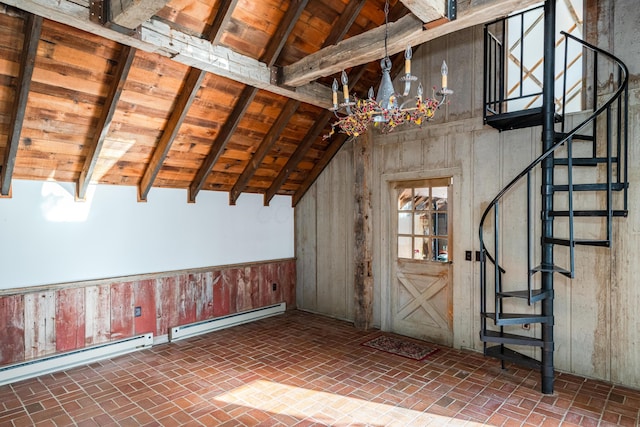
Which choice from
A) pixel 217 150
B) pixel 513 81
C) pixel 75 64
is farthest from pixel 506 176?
pixel 75 64

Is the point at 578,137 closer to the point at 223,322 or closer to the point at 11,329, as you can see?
the point at 223,322

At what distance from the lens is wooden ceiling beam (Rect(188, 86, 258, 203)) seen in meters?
4.04

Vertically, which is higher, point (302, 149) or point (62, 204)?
point (302, 149)

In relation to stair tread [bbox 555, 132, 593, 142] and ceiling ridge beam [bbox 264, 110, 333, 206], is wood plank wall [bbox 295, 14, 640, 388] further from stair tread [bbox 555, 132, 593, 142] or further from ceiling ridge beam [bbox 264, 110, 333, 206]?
ceiling ridge beam [bbox 264, 110, 333, 206]

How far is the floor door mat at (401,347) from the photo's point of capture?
166 inches

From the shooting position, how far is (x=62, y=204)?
3.96m

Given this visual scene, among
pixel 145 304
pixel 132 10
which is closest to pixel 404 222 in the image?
pixel 145 304

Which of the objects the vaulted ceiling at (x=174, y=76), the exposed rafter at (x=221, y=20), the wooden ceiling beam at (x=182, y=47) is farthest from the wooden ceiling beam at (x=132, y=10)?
the exposed rafter at (x=221, y=20)

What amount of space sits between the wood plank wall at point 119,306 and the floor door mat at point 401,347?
1.92 metres

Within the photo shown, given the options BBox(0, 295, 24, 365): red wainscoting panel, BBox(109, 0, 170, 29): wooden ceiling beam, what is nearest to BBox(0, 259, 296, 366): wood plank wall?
BBox(0, 295, 24, 365): red wainscoting panel

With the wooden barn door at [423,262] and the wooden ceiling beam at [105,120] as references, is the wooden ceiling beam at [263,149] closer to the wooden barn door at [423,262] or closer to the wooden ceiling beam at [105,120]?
the wooden barn door at [423,262]

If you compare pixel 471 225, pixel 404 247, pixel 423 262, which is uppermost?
pixel 471 225

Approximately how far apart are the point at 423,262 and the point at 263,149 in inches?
96.4

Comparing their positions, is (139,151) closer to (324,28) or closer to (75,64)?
(75,64)
